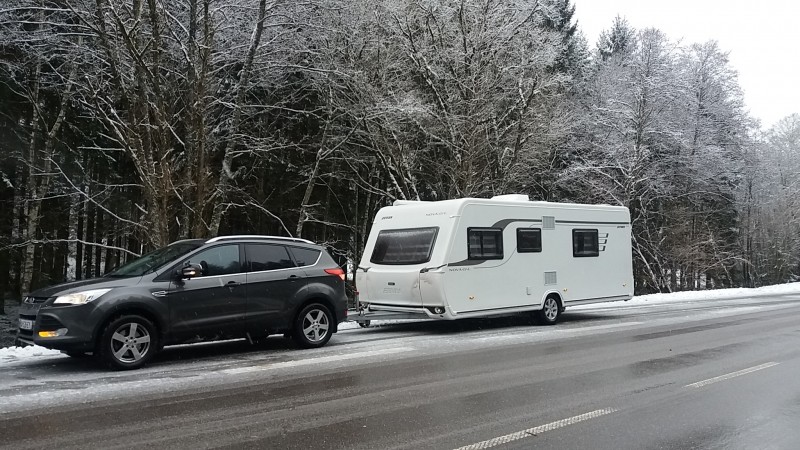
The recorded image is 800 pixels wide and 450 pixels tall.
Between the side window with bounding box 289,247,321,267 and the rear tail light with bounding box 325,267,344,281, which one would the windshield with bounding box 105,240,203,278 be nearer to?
the side window with bounding box 289,247,321,267

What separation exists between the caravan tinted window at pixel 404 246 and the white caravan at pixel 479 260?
2cm

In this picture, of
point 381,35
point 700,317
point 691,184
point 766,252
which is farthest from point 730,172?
point 381,35

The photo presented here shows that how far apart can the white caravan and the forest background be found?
4387 mm

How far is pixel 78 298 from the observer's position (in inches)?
329

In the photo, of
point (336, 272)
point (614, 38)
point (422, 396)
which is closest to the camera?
point (422, 396)

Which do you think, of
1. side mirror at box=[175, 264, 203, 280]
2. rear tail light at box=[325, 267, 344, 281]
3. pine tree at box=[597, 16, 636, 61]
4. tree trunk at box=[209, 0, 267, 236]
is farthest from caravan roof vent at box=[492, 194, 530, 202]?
pine tree at box=[597, 16, 636, 61]

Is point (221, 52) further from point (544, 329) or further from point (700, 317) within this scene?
point (700, 317)

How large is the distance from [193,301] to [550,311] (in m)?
8.76

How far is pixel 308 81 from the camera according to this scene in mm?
18656

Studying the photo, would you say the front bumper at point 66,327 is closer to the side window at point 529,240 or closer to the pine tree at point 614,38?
the side window at point 529,240

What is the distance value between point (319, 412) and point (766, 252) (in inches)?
1842

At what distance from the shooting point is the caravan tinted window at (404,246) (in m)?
13.2

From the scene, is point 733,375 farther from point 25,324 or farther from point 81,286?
point 25,324

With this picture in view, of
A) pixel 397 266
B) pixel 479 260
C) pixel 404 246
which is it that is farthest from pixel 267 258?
pixel 479 260
